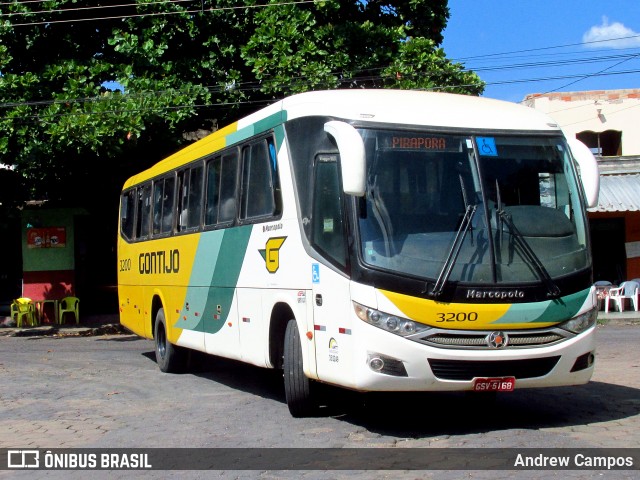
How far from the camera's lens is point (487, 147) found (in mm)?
8484

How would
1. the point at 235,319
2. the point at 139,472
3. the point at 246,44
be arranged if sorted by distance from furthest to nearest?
the point at 246,44, the point at 235,319, the point at 139,472

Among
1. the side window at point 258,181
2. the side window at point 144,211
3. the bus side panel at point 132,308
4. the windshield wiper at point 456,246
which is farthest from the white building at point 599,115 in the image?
the windshield wiper at point 456,246

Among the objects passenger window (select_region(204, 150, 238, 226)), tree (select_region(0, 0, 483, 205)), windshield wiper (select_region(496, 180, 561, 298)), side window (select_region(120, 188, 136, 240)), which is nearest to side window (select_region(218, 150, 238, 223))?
passenger window (select_region(204, 150, 238, 226))

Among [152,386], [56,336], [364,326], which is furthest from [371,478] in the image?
[56,336]

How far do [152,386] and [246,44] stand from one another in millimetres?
10273

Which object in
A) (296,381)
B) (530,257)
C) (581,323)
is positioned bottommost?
(296,381)

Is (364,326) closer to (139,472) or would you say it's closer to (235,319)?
(139,472)

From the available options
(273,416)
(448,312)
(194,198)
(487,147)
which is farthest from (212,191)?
(448,312)

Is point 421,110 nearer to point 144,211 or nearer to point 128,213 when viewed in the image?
point 144,211

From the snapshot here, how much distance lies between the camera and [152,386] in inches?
495

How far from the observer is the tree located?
773 inches

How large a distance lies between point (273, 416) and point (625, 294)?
18530mm

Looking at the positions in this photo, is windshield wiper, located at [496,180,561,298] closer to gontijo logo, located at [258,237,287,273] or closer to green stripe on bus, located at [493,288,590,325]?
green stripe on bus, located at [493,288,590,325]

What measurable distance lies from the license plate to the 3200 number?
Answer: 21.5 inches
